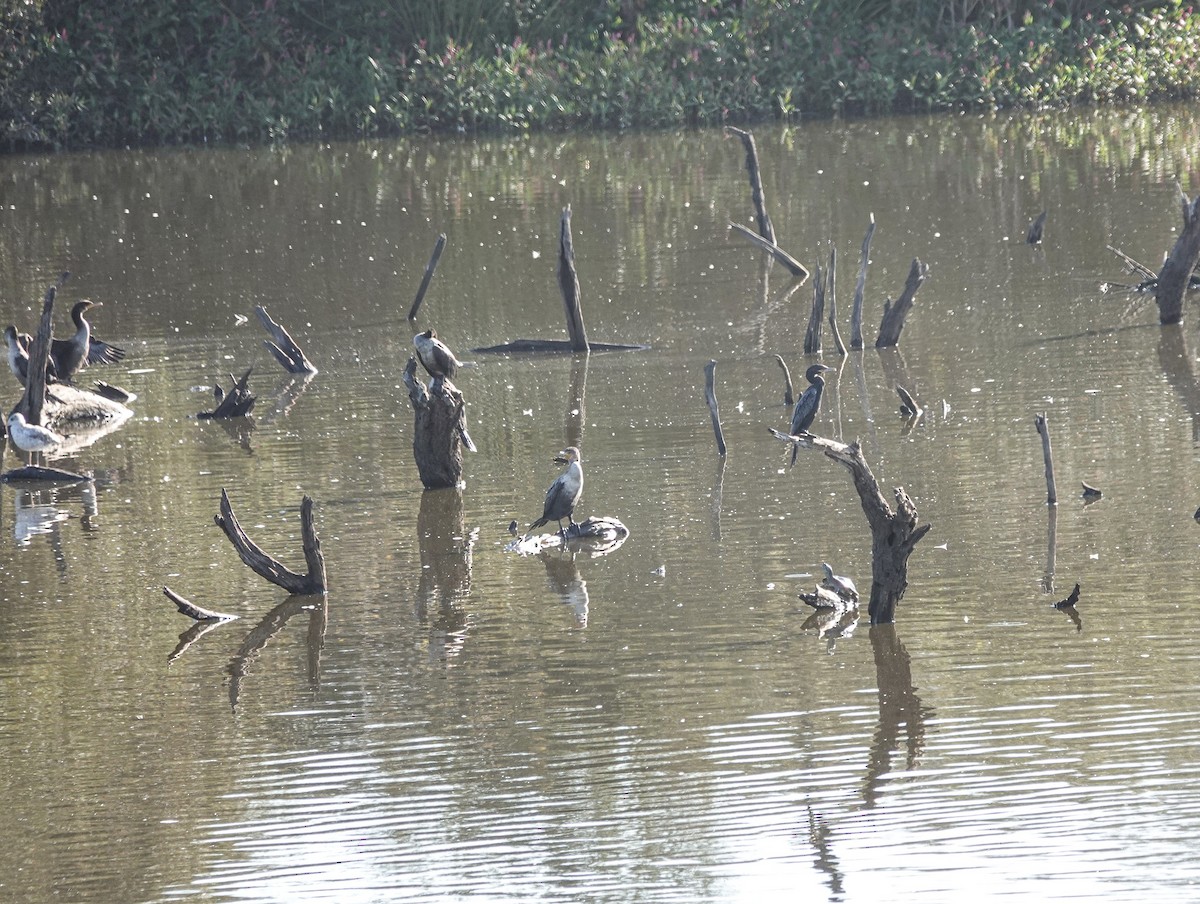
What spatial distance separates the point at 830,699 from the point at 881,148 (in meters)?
22.5

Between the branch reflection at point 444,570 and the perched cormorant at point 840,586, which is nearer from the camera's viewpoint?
the perched cormorant at point 840,586

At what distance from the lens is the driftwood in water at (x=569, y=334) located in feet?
47.3

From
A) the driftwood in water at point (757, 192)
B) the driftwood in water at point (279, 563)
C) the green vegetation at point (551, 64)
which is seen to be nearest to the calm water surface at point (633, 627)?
the driftwood in water at point (279, 563)

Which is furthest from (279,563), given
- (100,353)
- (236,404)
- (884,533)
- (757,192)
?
(757,192)

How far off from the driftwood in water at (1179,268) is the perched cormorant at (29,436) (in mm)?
8149

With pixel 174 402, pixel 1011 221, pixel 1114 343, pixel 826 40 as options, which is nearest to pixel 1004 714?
pixel 1114 343

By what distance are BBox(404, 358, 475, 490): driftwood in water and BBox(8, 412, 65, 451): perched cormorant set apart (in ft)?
10.6

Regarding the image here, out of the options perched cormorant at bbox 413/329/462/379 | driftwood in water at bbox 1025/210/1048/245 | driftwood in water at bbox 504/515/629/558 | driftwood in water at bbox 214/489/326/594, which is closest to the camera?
driftwood in water at bbox 214/489/326/594

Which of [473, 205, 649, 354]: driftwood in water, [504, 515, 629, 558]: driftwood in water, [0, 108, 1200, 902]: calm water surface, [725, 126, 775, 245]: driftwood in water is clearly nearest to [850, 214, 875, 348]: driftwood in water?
[0, 108, 1200, 902]: calm water surface

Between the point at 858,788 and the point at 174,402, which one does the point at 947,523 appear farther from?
the point at 174,402

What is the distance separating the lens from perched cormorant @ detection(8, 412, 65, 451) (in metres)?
12.8

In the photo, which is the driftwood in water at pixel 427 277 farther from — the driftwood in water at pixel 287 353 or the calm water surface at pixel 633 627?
the driftwood in water at pixel 287 353

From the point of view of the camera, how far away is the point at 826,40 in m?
34.7

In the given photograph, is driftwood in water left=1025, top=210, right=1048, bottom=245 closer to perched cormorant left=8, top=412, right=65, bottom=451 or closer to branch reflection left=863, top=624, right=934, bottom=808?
perched cormorant left=8, top=412, right=65, bottom=451
